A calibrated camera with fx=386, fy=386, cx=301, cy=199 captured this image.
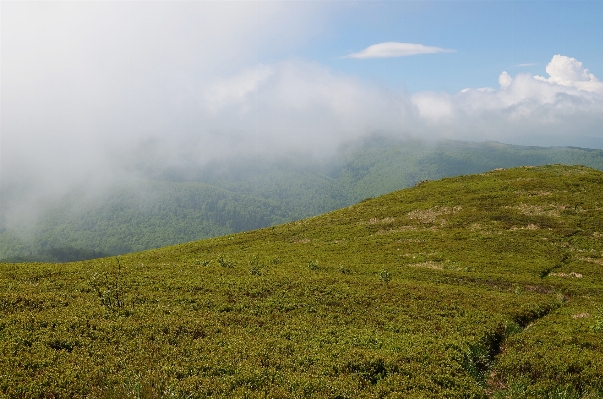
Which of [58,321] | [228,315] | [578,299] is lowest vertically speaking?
[578,299]

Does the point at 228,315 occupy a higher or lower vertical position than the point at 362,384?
higher

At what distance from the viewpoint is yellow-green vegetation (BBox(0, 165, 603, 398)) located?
15.6m

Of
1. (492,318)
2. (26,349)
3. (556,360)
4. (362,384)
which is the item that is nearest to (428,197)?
(492,318)

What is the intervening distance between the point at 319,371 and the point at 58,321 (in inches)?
515

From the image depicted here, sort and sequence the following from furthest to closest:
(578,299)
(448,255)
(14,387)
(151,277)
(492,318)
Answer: (448,255) < (578,299) < (151,277) < (492,318) < (14,387)

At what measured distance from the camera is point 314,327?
72.1 ft

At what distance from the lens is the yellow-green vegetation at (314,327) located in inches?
616

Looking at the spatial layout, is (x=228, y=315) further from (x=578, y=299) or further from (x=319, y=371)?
(x=578, y=299)

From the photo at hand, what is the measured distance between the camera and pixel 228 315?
890 inches

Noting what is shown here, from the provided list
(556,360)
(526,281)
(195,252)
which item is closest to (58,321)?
(556,360)

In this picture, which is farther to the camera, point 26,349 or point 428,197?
point 428,197

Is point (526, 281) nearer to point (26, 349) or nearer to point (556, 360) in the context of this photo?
point (556, 360)

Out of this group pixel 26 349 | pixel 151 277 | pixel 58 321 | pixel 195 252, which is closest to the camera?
pixel 26 349

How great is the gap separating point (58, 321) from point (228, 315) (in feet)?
28.0
